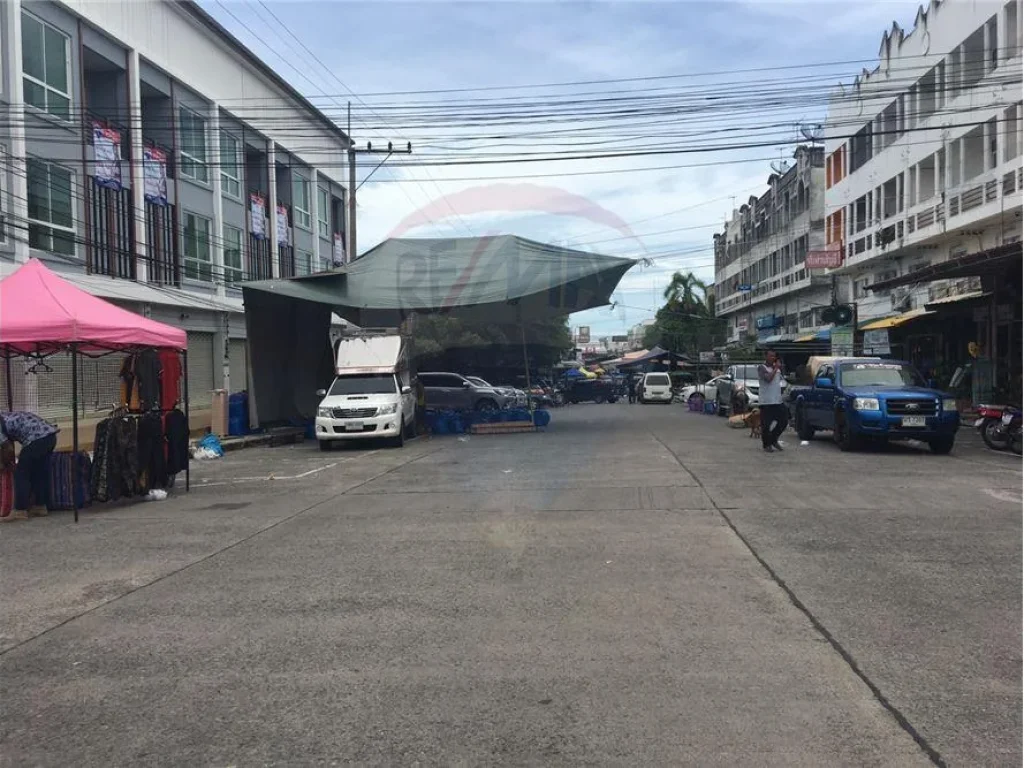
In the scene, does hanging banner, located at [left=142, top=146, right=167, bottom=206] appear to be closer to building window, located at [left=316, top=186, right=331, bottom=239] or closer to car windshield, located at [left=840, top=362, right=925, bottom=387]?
building window, located at [left=316, top=186, right=331, bottom=239]

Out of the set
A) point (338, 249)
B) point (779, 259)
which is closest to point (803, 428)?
point (338, 249)

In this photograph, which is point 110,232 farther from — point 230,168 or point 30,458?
point 30,458

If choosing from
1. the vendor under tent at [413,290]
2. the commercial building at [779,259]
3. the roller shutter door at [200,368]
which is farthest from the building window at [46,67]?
the commercial building at [779,259]

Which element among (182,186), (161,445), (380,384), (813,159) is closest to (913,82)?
(813,159)

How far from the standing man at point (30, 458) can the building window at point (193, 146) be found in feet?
62.2

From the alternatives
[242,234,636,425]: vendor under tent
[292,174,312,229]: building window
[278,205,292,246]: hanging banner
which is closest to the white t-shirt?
[242,234,636,425]: vendor under tent

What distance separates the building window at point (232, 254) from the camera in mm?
30188

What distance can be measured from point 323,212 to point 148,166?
1626cm

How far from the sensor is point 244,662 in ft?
15.5

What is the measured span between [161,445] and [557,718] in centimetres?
915

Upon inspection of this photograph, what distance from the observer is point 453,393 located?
92.8 feet

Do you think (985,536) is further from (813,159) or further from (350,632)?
(813,159)

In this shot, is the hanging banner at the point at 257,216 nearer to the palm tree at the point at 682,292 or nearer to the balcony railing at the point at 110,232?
the balcony railing at the point at 110,232

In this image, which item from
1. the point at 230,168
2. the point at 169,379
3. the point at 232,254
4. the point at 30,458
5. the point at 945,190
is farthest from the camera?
the point at 232,254
